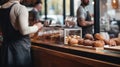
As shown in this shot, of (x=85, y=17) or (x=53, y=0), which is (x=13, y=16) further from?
(x=53, y=0)

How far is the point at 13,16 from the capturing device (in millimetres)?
3664

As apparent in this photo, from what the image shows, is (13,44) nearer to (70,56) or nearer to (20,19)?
(20,19)

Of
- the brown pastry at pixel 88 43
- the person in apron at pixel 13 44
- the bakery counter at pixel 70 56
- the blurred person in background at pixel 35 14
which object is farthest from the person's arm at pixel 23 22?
the blurred person in background at pixel 35 14

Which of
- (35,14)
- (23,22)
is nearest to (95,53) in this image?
(23,22)

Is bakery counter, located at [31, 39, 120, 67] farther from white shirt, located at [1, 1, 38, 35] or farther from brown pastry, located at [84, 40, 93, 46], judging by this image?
white shirt, located at [1, 1, 38, 35]

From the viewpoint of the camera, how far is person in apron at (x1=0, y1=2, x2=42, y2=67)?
12.3 feet

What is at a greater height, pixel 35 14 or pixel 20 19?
pixel 35 14

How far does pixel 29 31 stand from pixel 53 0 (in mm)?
13012

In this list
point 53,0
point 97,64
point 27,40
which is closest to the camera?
point 97,64

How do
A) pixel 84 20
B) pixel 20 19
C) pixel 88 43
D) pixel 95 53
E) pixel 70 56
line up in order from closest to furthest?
pixel 95 53 → pixel 70 56 → pixel 88 43 → pixel 20 19 → pixel 84 20

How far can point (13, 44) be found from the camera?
3.80m

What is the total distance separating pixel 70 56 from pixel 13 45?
92 centimetres

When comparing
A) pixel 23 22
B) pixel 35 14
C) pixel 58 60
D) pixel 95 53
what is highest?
pixel 35 14

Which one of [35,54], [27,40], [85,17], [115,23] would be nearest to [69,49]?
[27,40]
